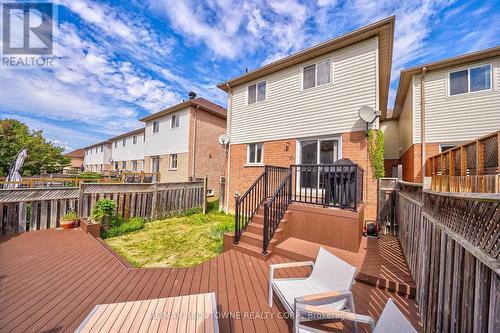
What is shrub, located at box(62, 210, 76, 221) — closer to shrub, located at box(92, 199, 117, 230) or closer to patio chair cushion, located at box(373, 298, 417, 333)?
shrub, located at box(92, 199, 117, 230)

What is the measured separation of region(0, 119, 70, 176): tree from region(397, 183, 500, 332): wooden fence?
21023 millimetres

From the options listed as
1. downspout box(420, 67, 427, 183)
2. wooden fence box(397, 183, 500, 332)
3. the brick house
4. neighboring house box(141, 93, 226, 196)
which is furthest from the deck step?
neighboring house box(141, 93, 226, 196)

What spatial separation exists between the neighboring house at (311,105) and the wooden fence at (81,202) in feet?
9.86

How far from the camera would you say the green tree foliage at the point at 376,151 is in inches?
254

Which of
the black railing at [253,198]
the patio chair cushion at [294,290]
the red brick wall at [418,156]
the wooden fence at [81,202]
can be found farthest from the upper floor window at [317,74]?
the wooden fence at [81,202]

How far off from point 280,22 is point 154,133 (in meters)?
13.7

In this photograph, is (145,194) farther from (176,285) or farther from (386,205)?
(386,205)

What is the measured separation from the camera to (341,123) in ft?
23.2

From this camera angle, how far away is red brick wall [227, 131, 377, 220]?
6.60 m

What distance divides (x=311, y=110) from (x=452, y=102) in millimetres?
5948

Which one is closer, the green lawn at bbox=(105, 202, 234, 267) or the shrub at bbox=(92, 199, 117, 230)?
the green lawn at bbox=(105, 202, 234, 267)

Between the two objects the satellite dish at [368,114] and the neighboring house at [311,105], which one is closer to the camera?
the satellite dish at [368,114]

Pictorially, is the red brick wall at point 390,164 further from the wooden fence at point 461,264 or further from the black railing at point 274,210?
the wooden fence at point 461,264

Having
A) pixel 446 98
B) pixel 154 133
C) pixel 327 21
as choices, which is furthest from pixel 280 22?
pixel 154 133
